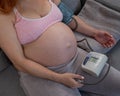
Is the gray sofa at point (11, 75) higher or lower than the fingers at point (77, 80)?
lower

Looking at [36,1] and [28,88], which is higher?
[36,1]

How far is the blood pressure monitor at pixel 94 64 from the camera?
1.07 metres

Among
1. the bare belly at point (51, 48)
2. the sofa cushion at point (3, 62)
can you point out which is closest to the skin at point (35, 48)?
the bare belly at point (51, 48)

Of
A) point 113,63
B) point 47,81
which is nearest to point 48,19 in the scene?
point 47,81

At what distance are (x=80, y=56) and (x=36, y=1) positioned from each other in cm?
34

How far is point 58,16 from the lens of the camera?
115 centimetres

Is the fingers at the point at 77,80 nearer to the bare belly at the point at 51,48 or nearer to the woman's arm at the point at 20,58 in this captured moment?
the woman's arm at the point at 20,58

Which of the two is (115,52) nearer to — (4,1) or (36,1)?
(36,1)

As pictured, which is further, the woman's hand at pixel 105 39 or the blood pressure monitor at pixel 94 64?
the woman's hand at pixel 105 39

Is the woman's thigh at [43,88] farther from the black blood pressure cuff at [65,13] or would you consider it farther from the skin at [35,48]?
the black blood pressure cuff at [65,13]

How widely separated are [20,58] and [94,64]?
1.08 feet

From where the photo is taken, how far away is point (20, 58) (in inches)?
41.4

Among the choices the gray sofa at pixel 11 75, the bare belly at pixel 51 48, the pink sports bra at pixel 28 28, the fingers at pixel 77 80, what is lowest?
the gray sofa at pixel 11 75

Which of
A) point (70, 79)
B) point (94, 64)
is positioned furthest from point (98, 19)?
point (70, 79)
